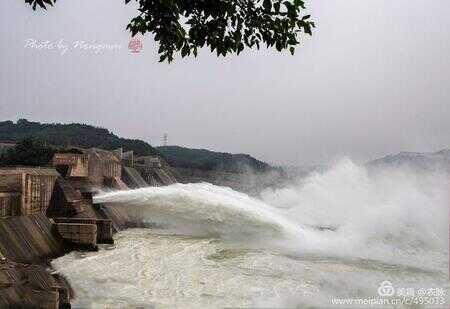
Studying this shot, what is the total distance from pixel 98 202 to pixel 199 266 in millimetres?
11171

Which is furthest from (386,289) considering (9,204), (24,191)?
(24,191)

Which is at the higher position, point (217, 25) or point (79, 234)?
point (217, 25)

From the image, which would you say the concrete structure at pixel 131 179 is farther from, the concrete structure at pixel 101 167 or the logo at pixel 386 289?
the logo at pixel 386 289

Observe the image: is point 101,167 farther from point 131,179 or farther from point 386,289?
point 386,289

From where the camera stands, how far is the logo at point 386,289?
12.7 metres

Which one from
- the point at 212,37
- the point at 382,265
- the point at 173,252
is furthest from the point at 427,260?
the point at 212,37

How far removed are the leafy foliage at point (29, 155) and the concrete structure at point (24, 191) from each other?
53.5 ft

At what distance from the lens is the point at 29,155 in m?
37.0

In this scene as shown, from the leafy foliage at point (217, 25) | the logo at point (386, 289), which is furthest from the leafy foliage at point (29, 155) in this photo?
the leafy foliage at point (217, 25)

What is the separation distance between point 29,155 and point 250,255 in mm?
26446

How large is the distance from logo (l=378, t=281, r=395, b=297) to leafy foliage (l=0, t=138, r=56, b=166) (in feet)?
97.5

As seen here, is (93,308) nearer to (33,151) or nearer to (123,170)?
(123,170)

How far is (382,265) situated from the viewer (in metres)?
17.2

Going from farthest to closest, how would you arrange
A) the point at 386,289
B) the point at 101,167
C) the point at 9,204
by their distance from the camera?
1. the point at 101,167
2. the point at 9,204
3. the point at 386,289
